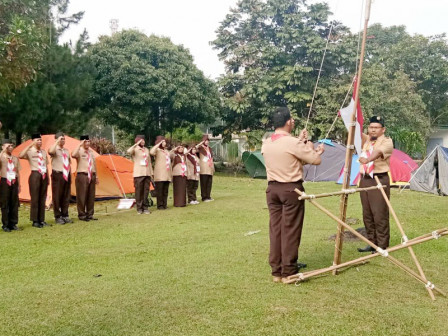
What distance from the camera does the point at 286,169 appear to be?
504 cm

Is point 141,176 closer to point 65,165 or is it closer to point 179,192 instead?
point 179,192

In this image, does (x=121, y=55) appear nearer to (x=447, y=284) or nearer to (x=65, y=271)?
(x=65, y=271)

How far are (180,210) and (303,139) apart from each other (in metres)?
7.13

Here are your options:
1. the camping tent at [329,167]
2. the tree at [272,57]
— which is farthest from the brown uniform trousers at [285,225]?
the tree at [272,57]

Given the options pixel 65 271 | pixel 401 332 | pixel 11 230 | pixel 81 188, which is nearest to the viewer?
pixel 401 332

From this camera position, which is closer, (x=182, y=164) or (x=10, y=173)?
(x=10, y=173)

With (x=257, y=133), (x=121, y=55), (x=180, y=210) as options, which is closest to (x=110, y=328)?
(x=180, y=210)

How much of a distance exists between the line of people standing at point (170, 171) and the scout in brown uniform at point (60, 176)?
1834 mm

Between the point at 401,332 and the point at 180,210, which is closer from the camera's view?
the point at 401,332

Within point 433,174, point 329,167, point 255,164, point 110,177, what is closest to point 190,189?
point 110,177

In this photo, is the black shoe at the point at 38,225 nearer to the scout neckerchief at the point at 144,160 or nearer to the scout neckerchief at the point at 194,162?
the scout neckerchief at the point at 144,160

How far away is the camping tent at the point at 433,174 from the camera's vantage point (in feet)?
52.3

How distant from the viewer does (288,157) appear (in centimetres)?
502

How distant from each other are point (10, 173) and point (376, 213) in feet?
22.0
